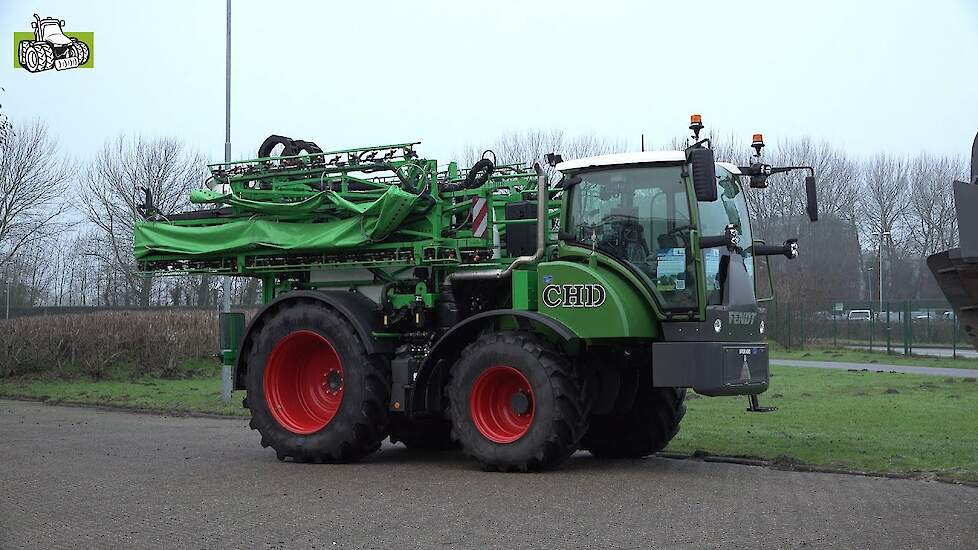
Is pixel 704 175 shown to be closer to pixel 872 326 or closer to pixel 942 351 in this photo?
pixel 942 351

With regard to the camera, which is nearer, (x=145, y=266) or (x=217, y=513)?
(x=217, y=513)

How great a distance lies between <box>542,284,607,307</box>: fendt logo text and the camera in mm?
11500

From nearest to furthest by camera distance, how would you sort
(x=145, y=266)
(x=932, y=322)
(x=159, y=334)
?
1. (x=145, y=266)
2. (x=159, y=334)
3. (x=932, y=322)

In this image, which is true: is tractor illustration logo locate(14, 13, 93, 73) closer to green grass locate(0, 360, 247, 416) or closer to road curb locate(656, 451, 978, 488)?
green grass locate(0, 360, 247, 416)

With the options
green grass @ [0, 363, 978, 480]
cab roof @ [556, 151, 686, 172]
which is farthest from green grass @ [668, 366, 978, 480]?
cab roof @ [556, 151, 686, 172]

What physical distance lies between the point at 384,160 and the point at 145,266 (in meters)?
3.67

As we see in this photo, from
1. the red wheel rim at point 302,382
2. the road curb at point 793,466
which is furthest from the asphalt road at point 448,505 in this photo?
the red wheel rim at point 302,382

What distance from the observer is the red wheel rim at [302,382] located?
44.7ft

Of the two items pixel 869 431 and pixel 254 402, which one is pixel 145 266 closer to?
pixel 254 402

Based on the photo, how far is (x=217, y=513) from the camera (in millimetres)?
9312

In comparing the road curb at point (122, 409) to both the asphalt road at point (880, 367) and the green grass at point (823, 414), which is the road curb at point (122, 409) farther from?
the asphalt road at point (880, 367)

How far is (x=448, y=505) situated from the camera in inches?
381

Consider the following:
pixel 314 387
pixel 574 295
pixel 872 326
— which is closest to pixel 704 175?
pixel 574 295

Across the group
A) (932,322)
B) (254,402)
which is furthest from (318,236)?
(932,322)
